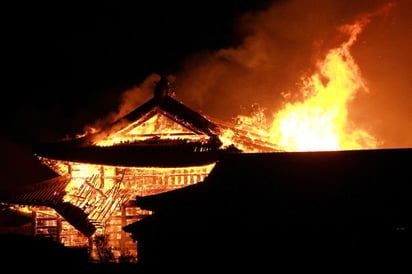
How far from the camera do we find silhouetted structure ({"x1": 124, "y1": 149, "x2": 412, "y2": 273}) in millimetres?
9297

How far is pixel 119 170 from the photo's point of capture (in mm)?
16484

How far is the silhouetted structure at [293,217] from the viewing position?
930 centimetres

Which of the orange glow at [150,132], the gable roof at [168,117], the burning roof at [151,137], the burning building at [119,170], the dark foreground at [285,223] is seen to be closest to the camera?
the dark foreground at [285,223]

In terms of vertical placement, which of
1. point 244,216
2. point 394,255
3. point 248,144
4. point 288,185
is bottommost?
point 394,255

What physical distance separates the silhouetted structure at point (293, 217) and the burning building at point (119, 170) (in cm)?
437

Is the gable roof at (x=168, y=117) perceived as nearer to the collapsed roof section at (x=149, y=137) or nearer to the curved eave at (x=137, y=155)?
the collapsed roof section at (x=149, y=137)

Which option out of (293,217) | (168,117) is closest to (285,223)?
(293,217)

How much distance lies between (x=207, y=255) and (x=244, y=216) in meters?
1.31

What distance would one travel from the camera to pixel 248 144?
17969 millimetres

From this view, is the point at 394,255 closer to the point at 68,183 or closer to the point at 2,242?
the point at 2,242

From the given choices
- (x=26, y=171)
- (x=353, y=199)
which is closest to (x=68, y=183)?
(x=353, y=199)

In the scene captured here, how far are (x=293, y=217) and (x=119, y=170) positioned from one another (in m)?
8.80

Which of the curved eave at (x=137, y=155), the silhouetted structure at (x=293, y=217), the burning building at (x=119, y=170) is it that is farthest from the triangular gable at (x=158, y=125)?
the silhouetted structure at (x=293, y=217)

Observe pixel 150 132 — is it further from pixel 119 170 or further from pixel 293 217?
pixel 293 217
